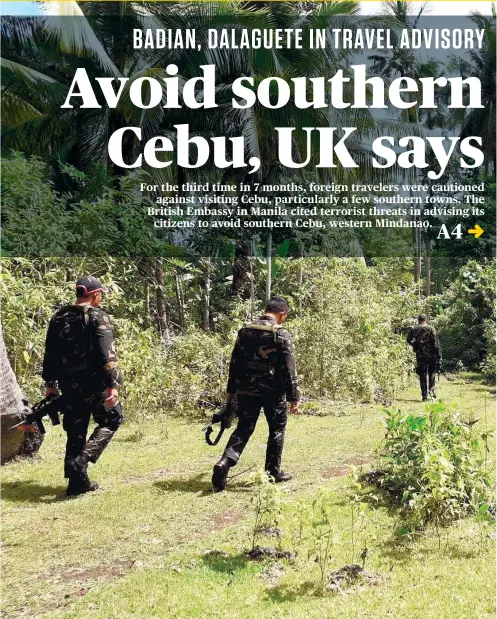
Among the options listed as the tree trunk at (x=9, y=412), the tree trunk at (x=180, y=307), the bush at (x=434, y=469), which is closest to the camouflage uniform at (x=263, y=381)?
the bush at (x=434, y=469)

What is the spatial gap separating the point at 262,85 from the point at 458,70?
2.02 metres

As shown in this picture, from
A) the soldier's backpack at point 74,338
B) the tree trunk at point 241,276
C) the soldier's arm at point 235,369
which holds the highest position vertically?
the tree trunk at point 241,276

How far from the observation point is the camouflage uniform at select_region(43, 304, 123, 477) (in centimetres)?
465

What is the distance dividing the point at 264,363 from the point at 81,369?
147cm

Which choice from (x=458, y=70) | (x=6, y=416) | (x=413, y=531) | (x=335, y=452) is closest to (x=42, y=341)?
(x=6, y=416)

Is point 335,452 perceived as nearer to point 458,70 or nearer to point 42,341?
point 42,341

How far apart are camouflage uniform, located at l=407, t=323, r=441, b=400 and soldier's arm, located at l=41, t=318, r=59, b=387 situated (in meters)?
6.43

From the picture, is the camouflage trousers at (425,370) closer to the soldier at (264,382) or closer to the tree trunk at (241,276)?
the tree trunk at (241,276)

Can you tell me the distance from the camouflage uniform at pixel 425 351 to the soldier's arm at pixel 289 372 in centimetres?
530

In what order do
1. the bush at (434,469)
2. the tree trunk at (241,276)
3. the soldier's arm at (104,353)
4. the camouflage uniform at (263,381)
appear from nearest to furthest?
the bush at (434,469) → the soldier's arm at (104,353) → the camouflage uniform at (263,381) → the tree trunk at (241,276)

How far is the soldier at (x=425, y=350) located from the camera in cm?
970

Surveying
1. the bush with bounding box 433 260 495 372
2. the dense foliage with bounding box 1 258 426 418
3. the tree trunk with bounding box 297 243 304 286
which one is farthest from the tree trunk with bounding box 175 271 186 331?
the bush with bounding box 433 260 495 372

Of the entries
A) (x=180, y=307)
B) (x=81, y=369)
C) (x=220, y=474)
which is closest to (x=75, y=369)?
(x=81, y=369)

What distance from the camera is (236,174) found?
19.1 ft
